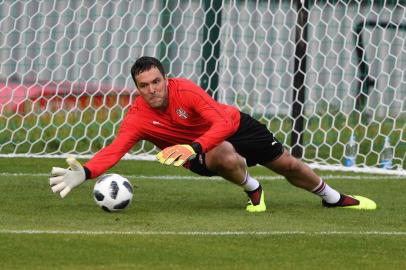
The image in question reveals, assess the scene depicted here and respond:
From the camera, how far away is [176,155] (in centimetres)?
771

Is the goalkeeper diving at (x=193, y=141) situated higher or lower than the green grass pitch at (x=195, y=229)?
higher

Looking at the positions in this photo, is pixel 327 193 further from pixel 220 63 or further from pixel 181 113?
pixel 220 63

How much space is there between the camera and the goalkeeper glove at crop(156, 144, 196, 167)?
768cm

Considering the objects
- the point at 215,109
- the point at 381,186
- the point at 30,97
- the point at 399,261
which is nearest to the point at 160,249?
the point at 399,261

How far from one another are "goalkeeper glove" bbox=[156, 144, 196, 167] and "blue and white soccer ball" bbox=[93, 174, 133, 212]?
540 mm

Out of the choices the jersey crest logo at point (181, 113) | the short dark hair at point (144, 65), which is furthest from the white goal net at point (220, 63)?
the short dark hair at point (144, 65)

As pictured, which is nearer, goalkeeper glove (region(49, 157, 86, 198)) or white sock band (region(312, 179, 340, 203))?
goalkeeper glove (region(49, 157, 86, 198))

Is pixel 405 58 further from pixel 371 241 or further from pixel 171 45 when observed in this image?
pixel 371 241

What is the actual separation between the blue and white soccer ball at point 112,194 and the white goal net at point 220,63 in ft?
14.6

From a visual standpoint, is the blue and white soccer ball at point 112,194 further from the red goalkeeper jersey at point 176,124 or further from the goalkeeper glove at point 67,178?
the goalkeeper glove at point 67,178

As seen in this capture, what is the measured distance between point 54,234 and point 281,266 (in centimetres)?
151

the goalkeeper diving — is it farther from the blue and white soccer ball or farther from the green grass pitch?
the green grass pitch

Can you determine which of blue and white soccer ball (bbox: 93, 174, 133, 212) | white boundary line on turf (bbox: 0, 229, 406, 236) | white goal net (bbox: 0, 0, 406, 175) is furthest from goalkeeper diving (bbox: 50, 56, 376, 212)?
white goal net (bbox: 0, 0, 406, 175)

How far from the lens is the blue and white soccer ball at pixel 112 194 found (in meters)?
8.07
